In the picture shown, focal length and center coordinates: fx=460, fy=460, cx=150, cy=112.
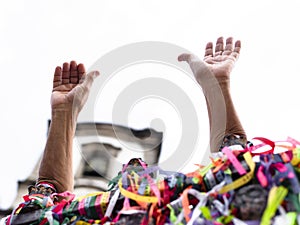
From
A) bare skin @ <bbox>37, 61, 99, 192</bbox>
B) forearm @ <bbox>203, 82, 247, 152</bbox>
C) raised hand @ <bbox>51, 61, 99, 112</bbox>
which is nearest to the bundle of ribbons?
forearm @ <bbox>203, 82, 247, 152</bbox>

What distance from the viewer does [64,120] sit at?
5.83 ft

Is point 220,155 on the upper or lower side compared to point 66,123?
lower

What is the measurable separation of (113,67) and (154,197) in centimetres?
111

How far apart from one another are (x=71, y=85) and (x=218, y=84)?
700mm

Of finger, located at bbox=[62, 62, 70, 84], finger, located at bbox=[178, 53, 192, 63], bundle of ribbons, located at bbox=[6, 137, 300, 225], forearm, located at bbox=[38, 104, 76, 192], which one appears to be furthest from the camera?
finger, located at bbox=[62, 62, 70, 84]

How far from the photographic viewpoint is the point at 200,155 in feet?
4.70

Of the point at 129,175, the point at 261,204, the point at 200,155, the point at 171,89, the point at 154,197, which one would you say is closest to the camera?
the point at 261,204

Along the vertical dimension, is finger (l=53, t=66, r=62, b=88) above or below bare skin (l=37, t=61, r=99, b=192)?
above

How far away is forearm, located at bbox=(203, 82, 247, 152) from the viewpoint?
1429 millimetres

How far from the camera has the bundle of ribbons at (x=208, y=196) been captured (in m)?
0.81

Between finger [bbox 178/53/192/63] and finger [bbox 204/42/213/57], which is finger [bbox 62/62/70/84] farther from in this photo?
finger [bbox 204/42/213/57]

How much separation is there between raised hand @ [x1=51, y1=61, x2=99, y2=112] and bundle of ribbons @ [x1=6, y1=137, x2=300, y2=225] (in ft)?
2.63

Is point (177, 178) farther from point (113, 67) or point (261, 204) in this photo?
point (113, 67)

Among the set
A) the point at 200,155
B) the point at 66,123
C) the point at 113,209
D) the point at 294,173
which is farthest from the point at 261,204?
the point at 66,123
